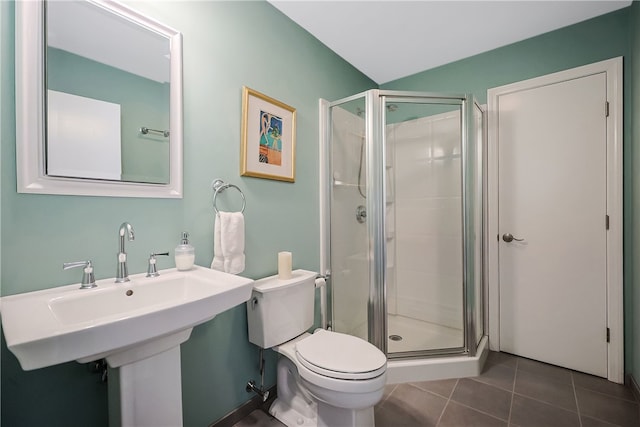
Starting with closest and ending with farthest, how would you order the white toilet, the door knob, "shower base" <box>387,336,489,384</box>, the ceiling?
the white toilet < the ceiling < "shower base" <box>387,336,489,384</box> < the door knob

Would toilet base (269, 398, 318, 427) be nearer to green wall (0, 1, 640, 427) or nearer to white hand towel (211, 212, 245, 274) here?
green wall (0, 1, 640, 427)

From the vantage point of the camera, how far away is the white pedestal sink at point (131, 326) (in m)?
0.63

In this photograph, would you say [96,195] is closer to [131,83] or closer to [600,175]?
[131,83]

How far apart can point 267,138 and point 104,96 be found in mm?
787

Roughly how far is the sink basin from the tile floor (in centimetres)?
93

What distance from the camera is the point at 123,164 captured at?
1.11 m

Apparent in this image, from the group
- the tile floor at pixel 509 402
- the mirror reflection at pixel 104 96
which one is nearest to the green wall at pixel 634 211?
the tile floor at pixel 509 402

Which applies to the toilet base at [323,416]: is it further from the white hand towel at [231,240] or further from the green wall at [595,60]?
the green wall at [595,60]

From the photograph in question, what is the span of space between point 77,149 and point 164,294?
2.04 ft

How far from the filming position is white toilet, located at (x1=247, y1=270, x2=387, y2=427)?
3.89 ft

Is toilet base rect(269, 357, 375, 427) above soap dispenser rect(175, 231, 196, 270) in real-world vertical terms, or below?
below

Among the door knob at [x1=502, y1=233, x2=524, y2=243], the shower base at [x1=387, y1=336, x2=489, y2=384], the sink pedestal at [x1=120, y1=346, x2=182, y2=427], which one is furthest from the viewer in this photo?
the door knob at [x1=502, y1=233, x2=524, y2=243]

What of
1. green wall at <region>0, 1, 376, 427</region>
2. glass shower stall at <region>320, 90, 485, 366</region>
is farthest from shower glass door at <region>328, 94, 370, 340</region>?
green wall at <region>0, 1, 376, 427</region>

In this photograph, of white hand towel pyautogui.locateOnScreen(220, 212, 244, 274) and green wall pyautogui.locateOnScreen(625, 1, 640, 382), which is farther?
green wall pyautogui.locateOnScreen(625, 1, 640, 382)
